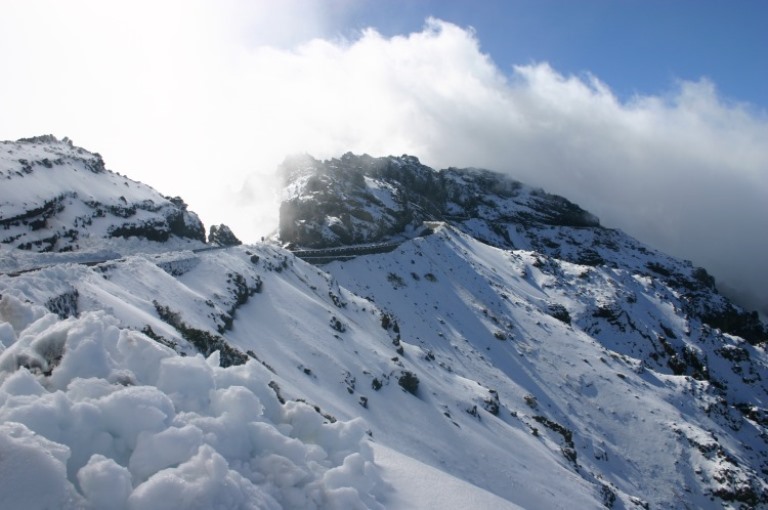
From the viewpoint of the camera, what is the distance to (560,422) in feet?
165

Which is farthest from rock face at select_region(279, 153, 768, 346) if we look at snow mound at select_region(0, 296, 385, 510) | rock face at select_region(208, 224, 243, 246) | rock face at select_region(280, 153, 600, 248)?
snow mound at select_region(0, 296, 385, 510)

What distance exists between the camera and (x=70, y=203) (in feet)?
165

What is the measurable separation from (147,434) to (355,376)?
26306mm

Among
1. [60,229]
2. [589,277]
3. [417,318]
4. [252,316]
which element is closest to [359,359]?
[252,316]

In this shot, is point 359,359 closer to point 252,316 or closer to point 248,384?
point 252,316

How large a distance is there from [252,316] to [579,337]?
51111 mm

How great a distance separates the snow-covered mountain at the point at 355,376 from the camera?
22.8 feet

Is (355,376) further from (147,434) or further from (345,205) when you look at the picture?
(345,205)

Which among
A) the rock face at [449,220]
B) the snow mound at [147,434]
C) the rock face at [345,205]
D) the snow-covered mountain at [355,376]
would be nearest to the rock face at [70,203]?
the snow-covered mountain at [355,376]

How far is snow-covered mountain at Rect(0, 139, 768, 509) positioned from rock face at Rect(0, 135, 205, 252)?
1.21 meters

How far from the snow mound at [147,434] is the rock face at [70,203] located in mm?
41246

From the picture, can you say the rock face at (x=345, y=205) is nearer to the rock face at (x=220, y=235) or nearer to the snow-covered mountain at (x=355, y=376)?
the snow-covered mountain at (x=355, y=376)

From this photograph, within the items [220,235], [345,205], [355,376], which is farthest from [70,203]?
[345,205]

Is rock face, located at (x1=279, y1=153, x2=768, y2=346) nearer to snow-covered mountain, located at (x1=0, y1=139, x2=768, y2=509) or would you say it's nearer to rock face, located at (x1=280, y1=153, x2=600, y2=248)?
rock face, located at (x1=280, y1=153, x2=600, y2=248)
